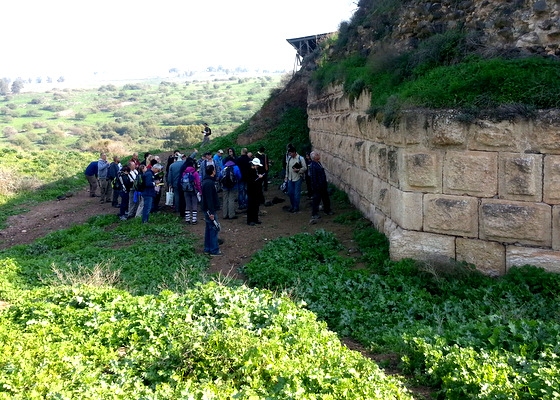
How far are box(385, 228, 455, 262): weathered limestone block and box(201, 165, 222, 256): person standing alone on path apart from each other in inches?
143

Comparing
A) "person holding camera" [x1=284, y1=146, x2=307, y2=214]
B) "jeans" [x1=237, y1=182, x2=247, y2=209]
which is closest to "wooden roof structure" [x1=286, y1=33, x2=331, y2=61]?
"jeans" [x1=237, y1=182, x2=247, y2=209]

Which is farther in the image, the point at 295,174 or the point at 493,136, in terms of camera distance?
the point at 295,174

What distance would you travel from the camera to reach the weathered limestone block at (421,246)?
Answer: 8016 mm

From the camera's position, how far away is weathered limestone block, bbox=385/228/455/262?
8016mm

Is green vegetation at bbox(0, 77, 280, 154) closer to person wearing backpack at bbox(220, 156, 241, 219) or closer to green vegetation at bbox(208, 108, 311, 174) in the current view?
green vegetation at bbox(208, 108, 311, 174)

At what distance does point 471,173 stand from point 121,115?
89355 mm

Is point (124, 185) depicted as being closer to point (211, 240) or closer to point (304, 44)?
point (211, 240)

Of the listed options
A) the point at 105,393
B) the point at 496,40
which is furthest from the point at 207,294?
the point at 496,40

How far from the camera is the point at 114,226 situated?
13.8m

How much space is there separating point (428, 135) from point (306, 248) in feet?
10.7

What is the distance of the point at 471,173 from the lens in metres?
7.73

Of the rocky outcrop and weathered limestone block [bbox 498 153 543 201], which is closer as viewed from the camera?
weathered limestone block [bbox 498 153 543 201]

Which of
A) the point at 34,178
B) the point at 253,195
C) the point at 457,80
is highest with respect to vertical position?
the point at 457,80

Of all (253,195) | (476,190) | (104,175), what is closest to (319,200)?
(253,195)
